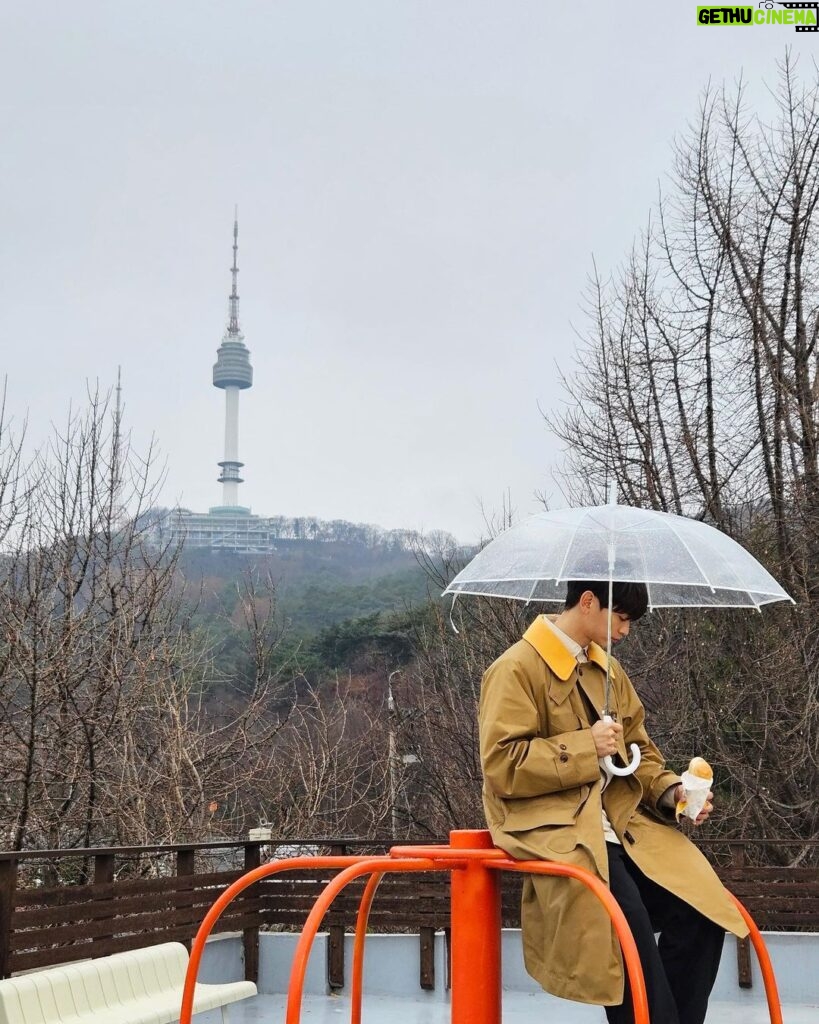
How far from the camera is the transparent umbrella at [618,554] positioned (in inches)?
120

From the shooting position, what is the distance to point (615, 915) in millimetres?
2336

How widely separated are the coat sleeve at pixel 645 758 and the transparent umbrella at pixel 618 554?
0.96 feet

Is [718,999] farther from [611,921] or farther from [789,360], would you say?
[789,360]

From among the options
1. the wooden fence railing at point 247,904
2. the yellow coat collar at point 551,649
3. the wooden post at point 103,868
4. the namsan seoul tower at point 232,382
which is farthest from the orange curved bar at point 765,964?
the namsan seoul tower at point 232,382

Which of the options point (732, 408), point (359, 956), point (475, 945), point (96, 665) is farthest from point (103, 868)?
point (732, 408)

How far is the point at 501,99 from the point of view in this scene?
15227mm

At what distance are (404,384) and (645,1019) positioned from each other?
25.2 m

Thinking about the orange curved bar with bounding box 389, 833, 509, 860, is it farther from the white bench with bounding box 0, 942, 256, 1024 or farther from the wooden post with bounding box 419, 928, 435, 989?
the wooden post with bounding box 419, 928, 435, 989

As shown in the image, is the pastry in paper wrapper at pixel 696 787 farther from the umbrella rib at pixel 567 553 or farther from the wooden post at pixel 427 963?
the wooden post at pixel 427 963

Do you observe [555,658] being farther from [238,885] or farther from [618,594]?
[238,885]

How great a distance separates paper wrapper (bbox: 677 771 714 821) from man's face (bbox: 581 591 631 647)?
378 millimetres

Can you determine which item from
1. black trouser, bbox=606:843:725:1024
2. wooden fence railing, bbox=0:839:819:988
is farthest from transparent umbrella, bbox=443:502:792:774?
wooden fence railing, bbox=0:839:819:988

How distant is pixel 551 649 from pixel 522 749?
0.89 feet

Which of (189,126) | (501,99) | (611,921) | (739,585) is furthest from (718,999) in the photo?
(189,126)
